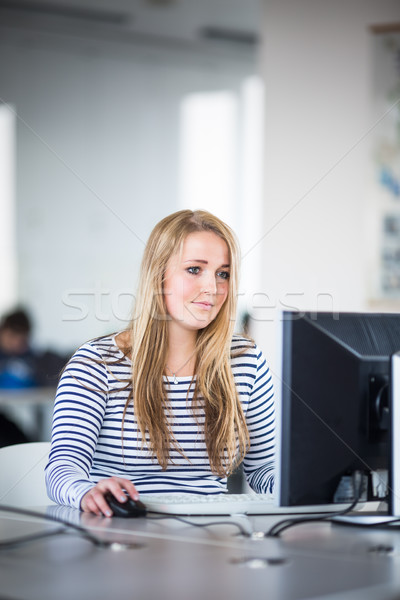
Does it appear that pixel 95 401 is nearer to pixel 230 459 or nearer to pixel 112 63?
pixel 230 459

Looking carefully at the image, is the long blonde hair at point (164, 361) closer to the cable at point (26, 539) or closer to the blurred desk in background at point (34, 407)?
the cable at point (26, 539)

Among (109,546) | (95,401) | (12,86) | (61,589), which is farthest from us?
(12,86)

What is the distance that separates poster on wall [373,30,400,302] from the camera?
3303mm

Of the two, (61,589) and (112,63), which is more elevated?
→ (112,63)

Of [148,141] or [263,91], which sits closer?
[263,91]

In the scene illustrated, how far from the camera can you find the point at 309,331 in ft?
4.10

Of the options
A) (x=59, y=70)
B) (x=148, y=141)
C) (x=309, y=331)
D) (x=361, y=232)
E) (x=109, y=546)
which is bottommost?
(x=109, y=546)

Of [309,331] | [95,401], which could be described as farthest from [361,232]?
[309,331]

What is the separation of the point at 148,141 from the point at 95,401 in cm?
514

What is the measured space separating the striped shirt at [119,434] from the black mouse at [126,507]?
157mm

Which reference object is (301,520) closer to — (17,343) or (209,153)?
(17,343)

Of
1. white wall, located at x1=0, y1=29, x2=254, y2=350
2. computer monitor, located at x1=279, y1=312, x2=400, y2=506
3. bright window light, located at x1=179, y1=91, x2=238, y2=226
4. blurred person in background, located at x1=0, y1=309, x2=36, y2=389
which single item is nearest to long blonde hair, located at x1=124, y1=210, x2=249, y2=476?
computer monitor, located at x1=279, y1=312, x2=400, y2=506

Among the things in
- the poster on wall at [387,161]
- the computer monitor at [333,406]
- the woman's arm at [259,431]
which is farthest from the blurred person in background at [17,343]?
the computer monitor at [333,406]

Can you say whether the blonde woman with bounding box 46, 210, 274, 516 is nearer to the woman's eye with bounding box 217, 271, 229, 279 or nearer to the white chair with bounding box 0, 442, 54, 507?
the woman's eye with bounding box 217, 271, 229, 279
